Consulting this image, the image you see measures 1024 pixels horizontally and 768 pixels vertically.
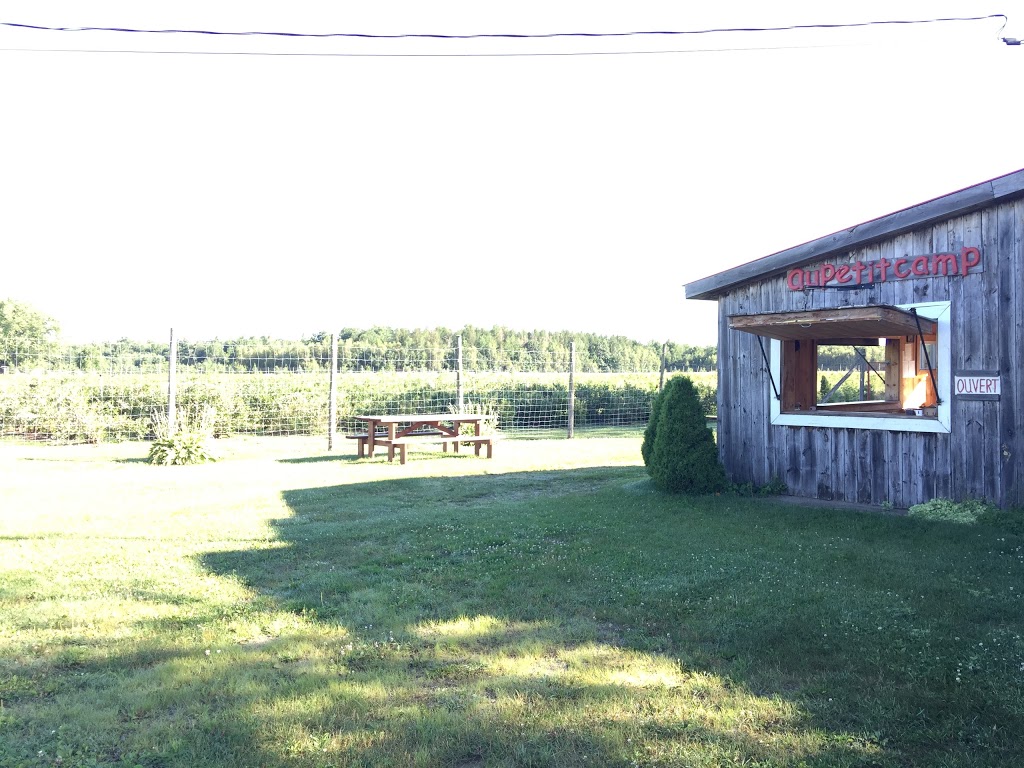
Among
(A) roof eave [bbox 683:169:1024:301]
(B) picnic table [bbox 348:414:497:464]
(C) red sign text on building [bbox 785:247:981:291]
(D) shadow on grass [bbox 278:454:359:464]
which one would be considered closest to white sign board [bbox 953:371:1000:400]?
(C) red sign text on building [bbox 785:247:981:291]

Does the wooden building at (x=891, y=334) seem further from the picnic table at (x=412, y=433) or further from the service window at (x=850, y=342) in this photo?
the picnic table at (x=412, y=433)

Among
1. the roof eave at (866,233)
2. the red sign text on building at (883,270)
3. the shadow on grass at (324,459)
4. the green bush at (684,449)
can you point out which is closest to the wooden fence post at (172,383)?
the shadow on grass at (324,459)

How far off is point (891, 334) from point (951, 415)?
1.84m

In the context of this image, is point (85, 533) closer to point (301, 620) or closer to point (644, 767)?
point (301, 620)

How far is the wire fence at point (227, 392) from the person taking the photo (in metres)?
18.5

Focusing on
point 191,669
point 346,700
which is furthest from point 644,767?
point 191,669

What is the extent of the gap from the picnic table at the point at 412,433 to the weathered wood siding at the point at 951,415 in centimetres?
643

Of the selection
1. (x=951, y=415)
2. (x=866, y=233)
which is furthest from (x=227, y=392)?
(x=951, y=415)

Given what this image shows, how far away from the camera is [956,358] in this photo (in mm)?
8742

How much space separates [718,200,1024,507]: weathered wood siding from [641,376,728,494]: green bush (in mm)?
589

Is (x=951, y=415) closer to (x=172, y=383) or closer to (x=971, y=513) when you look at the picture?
(x=971, y=513)

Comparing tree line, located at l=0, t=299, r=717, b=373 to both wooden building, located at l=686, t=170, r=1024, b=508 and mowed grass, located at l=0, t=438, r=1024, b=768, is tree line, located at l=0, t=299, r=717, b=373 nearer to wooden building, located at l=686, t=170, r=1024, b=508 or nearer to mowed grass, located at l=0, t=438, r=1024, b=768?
wooden building, located at l=686, t=170, r=1024, b=508

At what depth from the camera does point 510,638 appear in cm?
497

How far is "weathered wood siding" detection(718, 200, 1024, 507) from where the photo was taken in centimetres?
838
